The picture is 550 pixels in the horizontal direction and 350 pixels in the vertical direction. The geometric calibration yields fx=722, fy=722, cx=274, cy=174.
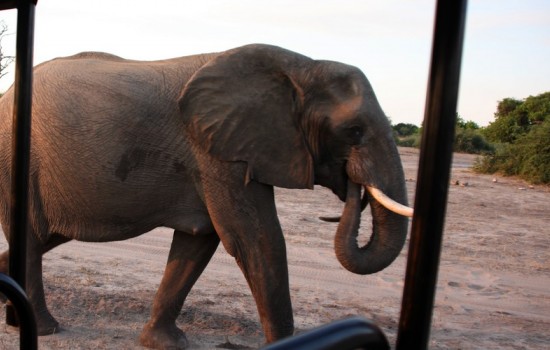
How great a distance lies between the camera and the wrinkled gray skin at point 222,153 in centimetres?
345

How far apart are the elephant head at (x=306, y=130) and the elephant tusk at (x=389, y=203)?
0.13 feet

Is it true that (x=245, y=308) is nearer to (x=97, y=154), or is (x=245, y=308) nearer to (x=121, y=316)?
(x=121, y=316)

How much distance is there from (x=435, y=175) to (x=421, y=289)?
0.43ft

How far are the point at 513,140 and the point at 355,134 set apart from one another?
21.5m

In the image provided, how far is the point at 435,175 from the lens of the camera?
795 millimetres

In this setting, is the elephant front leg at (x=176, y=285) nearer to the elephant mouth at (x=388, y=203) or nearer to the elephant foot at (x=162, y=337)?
the elephant foot at (x=162, y=337)

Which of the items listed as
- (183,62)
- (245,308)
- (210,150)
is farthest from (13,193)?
(245,308)

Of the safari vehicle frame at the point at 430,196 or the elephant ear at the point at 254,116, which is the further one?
the elephant ear at the point at 254,116

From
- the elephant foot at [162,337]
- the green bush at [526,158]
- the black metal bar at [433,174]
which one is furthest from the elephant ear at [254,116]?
the green bush at [526,158]

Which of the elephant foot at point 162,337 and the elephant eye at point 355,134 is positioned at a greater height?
the elephant eye at point 355,134

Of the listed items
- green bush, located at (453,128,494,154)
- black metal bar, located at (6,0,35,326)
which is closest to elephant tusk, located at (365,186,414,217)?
black metal bar, located at (6,0,35,326)

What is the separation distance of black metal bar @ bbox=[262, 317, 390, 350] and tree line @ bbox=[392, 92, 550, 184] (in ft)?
2.83

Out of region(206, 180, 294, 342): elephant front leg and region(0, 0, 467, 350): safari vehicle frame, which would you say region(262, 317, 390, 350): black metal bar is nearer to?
region(0, 0, 467, 350): safari vehicle frame

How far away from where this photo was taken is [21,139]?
1393 mm
